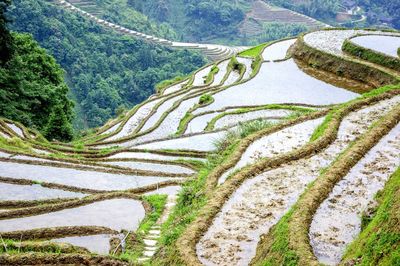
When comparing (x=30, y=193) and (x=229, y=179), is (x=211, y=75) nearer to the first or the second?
(x=30, y=193)

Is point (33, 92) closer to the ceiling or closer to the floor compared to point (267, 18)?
closer to the ceiling

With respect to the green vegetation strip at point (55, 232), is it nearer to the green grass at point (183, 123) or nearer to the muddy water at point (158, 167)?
the muddy water at point (158, 167)

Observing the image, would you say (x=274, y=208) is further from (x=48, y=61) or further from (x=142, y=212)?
(x=48, y=61)

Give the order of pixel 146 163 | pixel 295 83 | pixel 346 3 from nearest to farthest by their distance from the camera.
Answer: pixel 146 163
pixel 295 83
pixel 346 3

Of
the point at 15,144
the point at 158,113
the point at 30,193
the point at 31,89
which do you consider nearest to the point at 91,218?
the point at 30,193

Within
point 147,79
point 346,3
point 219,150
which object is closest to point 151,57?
point 147,79

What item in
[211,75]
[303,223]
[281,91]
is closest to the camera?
[303,223]

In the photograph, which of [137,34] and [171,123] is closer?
[171,123]

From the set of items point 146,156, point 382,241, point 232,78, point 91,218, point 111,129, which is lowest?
point 111,129

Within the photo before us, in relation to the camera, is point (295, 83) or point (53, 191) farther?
point (295, 83)
